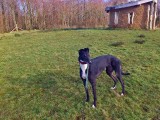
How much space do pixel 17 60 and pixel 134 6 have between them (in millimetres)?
15216

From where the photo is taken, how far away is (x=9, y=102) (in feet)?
15.4

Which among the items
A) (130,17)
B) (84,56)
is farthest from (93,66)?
(130,17)

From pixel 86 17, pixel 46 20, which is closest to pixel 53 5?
pixel 46 20

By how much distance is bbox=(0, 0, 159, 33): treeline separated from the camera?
36781mm

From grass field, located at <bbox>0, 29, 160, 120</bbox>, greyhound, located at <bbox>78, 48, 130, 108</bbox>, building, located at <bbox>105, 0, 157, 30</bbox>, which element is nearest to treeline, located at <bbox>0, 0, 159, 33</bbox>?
building, located at <bbox>105, 0, 157, 30</bbox>

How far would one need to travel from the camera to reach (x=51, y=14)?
3978 centimetres

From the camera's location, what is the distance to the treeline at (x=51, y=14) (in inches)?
1448

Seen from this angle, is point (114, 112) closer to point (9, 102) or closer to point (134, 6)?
point (9, 102)

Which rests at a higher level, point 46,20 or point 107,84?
point 46,20

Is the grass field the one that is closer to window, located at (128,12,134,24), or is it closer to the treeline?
window, located at (128,12,134,24)

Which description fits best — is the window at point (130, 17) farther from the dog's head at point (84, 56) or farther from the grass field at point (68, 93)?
the dog's head at point (84, 56)

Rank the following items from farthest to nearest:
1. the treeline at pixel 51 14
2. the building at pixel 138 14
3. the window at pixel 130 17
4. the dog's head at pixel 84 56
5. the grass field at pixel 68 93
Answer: the treeline at pixel 51 14
the window at pixel 130 17
the building at pixel 138 14
the grass field at pixel 68 93
the dog's head at pixel 84 56

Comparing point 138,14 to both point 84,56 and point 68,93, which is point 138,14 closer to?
point 68,93

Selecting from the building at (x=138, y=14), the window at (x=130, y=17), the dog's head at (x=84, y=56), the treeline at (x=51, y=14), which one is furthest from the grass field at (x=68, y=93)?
the treeline at (x=51, y=14)
